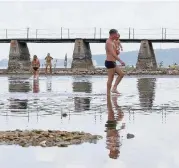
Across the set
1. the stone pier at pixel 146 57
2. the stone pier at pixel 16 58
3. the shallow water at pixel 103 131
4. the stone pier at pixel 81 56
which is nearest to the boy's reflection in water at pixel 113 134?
the shallow water at pixel 103 131

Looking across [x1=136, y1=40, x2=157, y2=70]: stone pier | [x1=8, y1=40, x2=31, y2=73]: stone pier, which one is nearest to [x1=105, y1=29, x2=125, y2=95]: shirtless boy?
[x1=136, y1=40, x2=157, y2=70]: stone pier

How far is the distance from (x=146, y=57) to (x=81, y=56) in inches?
265

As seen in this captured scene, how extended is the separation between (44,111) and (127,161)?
635 cm

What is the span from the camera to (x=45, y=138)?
8273 mm

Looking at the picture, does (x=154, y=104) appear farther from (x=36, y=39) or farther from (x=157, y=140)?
(x=36, y=39)

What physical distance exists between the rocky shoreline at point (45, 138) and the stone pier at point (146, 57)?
52846mm

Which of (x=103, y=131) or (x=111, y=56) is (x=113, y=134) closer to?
(x=103, y=131)

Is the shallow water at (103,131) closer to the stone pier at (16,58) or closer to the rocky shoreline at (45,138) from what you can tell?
the rocky shoreline at (45,138)

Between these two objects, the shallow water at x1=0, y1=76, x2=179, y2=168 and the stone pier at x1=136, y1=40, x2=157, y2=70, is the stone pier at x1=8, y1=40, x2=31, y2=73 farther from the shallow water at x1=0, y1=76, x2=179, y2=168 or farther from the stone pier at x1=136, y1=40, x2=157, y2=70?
the shallow water at x1=0, y1=76, x2=179, y2=168

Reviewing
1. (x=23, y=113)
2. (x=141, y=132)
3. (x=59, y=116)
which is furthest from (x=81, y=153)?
(x=23, y=113)

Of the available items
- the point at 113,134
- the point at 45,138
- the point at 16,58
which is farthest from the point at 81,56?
the point at 45,138

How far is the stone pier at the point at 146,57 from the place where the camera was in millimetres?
61344

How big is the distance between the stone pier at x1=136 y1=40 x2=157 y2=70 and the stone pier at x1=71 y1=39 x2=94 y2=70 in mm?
5369

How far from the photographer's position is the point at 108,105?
14.3 m
